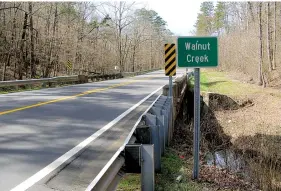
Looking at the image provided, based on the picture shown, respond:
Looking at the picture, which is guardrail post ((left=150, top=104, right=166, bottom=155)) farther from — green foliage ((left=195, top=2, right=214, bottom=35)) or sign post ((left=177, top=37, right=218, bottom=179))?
green foliage ((left=195, top=2, right=214, bottom=35))

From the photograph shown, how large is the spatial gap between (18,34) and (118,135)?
71.8 ft

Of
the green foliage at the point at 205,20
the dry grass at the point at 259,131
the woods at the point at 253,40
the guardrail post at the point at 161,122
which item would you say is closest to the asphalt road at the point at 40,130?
the guardrail post at the point at 161,122

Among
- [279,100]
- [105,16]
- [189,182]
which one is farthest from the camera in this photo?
[105,16]

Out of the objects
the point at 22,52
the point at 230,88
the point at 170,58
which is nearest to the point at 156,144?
the point at 170,58

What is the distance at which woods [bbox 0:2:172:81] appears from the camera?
2553 centimetres

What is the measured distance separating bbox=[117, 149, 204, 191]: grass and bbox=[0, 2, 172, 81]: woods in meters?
19.3

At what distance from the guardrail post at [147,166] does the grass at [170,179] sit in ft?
2.34

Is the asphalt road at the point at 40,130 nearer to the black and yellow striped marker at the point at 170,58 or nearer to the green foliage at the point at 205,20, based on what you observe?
the black and yellow striped marker at the point at 170,58

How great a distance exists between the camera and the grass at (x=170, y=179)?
4.98 metres

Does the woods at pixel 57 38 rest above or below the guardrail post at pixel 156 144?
above

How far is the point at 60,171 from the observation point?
449cm

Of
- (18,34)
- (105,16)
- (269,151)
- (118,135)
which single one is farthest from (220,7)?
(118,135)

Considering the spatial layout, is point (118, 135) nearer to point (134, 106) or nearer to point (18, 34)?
point (134, 106)

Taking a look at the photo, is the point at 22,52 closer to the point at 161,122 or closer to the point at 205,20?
the point at 161,122
